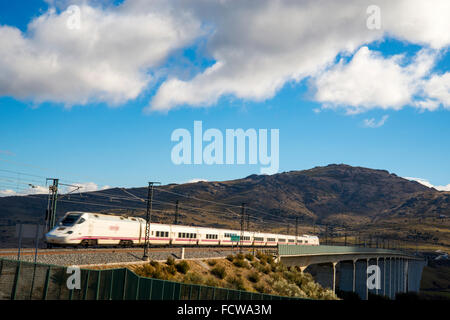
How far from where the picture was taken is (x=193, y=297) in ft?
66.3

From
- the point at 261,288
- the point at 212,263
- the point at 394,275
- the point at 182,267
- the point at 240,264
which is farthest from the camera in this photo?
the point at 394,275

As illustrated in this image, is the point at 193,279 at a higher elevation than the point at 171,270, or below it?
below

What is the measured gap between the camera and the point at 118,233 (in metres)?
41.7

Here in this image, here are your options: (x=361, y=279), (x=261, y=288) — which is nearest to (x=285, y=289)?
(x=261, y=288)

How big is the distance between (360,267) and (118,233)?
7999cm

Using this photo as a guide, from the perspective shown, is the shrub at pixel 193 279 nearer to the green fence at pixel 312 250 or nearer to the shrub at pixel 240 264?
the shrub at pixel 240 264

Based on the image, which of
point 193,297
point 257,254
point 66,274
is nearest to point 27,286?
point 66,274

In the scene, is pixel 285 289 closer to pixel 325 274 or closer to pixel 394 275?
pixel 325 274

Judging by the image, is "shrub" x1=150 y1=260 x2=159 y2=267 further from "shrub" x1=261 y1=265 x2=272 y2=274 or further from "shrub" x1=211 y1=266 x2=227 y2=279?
"shrub" x1=261 y1=265 x2=272 y2=274

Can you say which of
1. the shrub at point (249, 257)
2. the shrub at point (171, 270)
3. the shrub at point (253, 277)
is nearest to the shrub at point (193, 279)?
the shrub at point (171, 270)

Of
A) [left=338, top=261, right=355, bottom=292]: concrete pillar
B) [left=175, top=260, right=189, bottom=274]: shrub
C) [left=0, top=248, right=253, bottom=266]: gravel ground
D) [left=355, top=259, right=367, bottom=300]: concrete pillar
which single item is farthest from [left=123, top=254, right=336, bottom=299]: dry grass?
[left=355, top=259, right=367, bottom=300]: concrete pillar

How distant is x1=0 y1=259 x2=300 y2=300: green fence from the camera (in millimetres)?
15250
